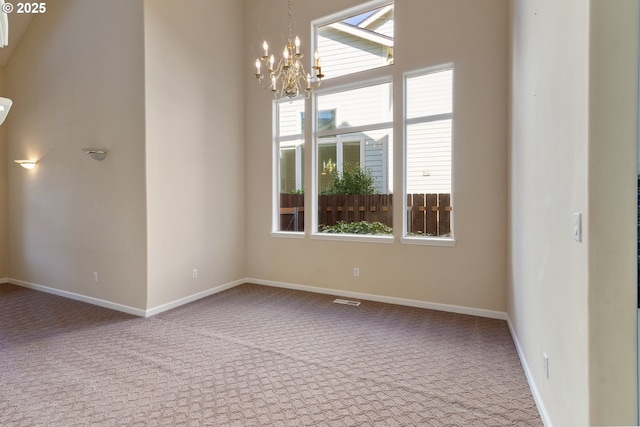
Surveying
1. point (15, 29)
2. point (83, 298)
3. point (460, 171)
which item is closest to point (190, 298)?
point (83, 298)

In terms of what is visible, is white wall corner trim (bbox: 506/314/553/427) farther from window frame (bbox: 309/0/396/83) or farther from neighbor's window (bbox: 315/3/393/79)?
neighbor's window (bbox: 315/3/393/79)

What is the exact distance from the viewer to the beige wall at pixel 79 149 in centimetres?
396

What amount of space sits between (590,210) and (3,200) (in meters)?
7.48

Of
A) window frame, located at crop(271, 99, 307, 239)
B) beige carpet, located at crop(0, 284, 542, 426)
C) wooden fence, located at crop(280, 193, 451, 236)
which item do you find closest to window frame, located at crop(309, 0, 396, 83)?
window frame, located at crop(271, 99, 307, 239)

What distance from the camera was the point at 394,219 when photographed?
4.34 meters

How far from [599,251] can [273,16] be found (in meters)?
5.17

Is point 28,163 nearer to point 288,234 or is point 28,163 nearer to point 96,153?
point 96,153

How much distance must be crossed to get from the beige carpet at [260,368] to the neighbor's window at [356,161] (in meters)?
1.27

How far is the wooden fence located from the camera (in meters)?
4.15

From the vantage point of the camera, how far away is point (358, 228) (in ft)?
15.5

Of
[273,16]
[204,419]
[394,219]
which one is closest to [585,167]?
[204,419]

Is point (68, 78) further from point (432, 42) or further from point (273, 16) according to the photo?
point (432, 42)

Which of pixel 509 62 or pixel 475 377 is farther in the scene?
pixel 509 62

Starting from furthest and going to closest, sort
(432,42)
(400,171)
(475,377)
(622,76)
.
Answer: (400,171), (432,42), (475,377), (622,76)
